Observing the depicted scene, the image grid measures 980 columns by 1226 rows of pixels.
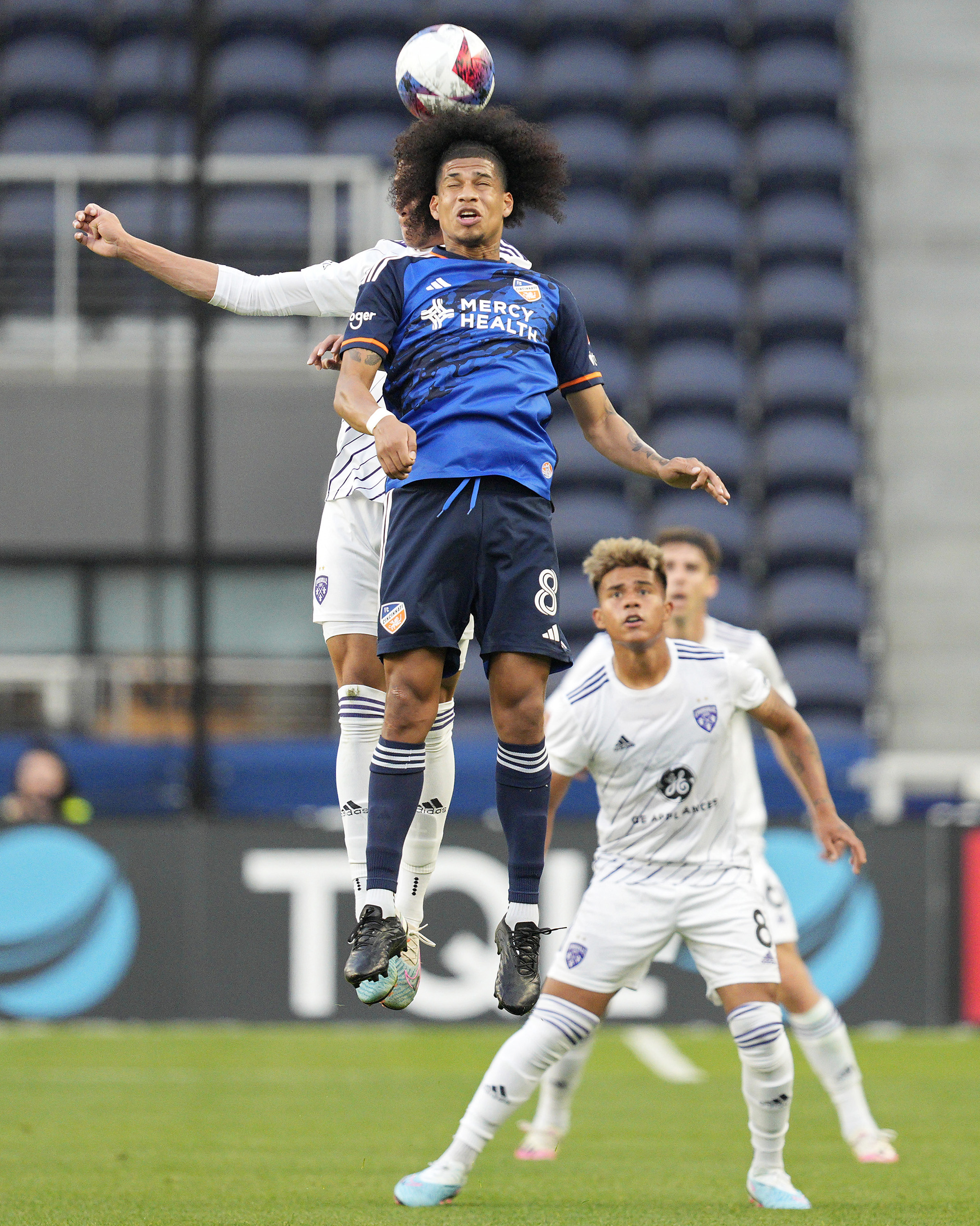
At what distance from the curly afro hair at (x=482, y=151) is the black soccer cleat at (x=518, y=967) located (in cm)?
190

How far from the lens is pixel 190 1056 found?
395 inches

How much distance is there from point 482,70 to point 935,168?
13.6m

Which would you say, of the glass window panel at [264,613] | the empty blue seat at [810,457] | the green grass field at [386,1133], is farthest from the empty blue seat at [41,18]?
the green grass field at [386,1133]

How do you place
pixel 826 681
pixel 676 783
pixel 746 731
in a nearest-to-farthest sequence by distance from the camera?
pixel 676 783 → pixel 746 731 → pixel 826 681

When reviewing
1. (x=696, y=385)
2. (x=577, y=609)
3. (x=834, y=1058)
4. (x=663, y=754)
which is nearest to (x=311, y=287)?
(x=663, y=754)

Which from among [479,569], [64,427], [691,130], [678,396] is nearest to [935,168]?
[691,130]

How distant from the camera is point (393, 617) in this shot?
4613 mm

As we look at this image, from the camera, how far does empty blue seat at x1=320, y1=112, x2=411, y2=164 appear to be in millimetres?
17453

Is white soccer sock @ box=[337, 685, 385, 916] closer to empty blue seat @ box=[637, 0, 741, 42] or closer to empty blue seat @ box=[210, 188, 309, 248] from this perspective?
empty blue seat @ box=[210, 188, 309, 248]

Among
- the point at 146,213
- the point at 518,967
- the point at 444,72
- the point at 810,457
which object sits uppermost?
the point at 146,213

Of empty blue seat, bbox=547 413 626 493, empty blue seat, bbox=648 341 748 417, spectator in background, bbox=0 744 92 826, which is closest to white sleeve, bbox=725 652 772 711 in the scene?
spectator in background, bbox=0 744 92 826

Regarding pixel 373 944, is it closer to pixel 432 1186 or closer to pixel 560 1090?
pixel 432 1186

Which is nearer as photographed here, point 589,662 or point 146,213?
point 589,662

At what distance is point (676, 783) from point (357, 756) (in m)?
1.46
